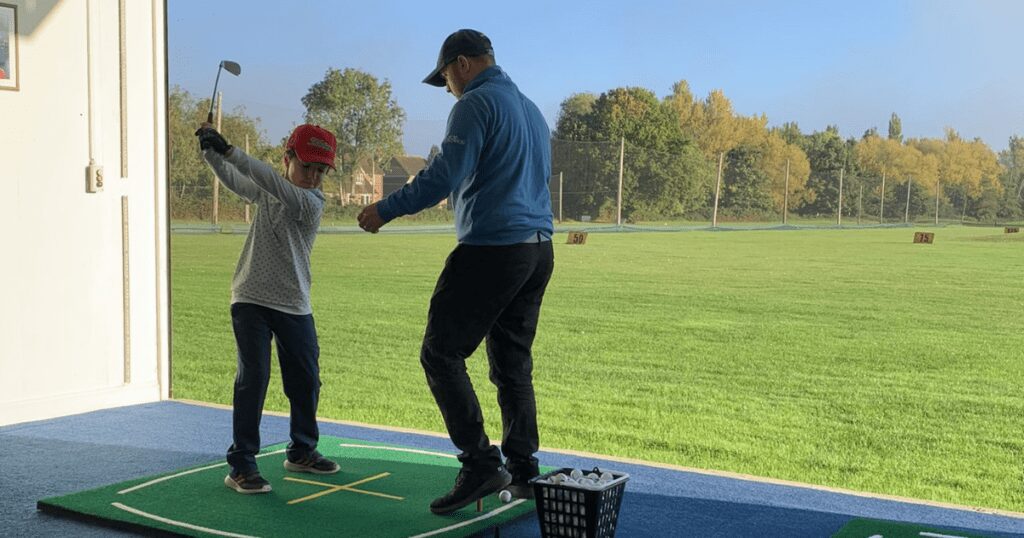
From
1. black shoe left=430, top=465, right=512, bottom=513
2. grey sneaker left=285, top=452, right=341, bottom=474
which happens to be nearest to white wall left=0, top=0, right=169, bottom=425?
grey sneaker left=285, top=452, right=341, bottom=474

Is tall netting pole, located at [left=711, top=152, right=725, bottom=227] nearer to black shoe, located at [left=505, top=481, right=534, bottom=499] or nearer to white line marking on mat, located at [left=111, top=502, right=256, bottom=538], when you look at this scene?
black shoe, located at [left=505, top=481, right=534, bottom=499]

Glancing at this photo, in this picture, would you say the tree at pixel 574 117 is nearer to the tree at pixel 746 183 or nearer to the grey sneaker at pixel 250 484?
the tree at pixel 746 183

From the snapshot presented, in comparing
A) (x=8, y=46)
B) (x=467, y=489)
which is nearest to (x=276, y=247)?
(x=467, y=489)

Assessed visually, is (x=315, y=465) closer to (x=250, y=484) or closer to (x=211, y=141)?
(x=250, y=484)

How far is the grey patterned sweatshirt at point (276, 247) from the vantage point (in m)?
3.49

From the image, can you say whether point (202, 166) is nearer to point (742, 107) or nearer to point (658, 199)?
point (658, 199)

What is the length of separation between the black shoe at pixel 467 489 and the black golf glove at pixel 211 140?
1212 mm

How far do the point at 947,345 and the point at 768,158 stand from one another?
1.70 meters

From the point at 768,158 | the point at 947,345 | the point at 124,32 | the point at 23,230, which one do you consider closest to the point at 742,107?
the point at 768,158

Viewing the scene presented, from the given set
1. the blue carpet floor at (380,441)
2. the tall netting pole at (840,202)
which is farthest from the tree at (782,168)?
the blue carpet floor at (380,441)

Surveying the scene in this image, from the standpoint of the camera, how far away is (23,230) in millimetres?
4949

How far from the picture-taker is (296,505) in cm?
341

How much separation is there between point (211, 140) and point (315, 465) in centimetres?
120

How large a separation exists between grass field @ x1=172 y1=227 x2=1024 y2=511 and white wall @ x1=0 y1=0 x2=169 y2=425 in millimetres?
2105
